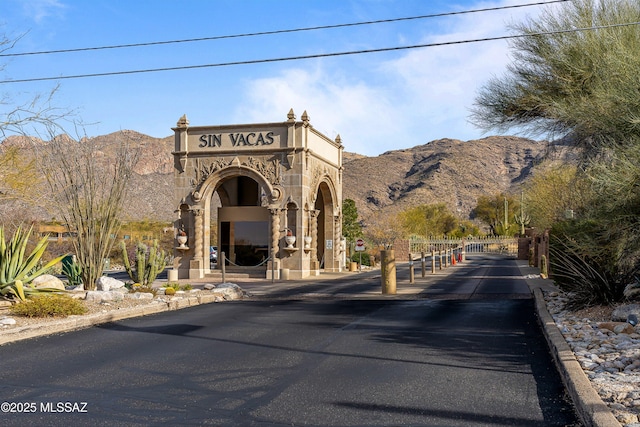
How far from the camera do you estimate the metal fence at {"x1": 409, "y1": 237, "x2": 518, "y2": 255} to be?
62469 millimetres

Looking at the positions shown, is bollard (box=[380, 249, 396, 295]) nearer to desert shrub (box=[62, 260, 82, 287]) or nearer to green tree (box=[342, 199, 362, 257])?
desert shrub (box=[62, 260, 82, 287])

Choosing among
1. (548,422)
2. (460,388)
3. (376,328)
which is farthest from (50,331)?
(548,422)

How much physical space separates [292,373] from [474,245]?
2650 inches

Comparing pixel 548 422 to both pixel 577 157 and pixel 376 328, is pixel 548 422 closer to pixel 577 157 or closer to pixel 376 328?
pixel 376 328

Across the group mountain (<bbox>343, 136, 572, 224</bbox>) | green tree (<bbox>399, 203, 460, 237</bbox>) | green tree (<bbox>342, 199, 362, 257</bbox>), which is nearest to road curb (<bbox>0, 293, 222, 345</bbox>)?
green tree (<bbox>342, 199, 362, 257</bbox>)

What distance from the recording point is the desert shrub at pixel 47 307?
38.4ft

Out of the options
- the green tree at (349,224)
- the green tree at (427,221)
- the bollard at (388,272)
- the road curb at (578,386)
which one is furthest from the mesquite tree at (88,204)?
the green tree at (427,221)

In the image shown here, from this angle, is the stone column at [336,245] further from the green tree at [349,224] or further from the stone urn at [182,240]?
the green tree at [349,224]

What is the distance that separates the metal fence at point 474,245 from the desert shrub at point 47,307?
163ft

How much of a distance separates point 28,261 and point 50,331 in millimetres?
3538

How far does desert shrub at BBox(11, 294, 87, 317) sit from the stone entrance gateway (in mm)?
14673

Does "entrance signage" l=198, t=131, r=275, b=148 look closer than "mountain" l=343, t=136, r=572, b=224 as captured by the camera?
Yes

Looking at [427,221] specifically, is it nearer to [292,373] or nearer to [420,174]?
[420,174]

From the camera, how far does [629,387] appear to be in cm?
623
